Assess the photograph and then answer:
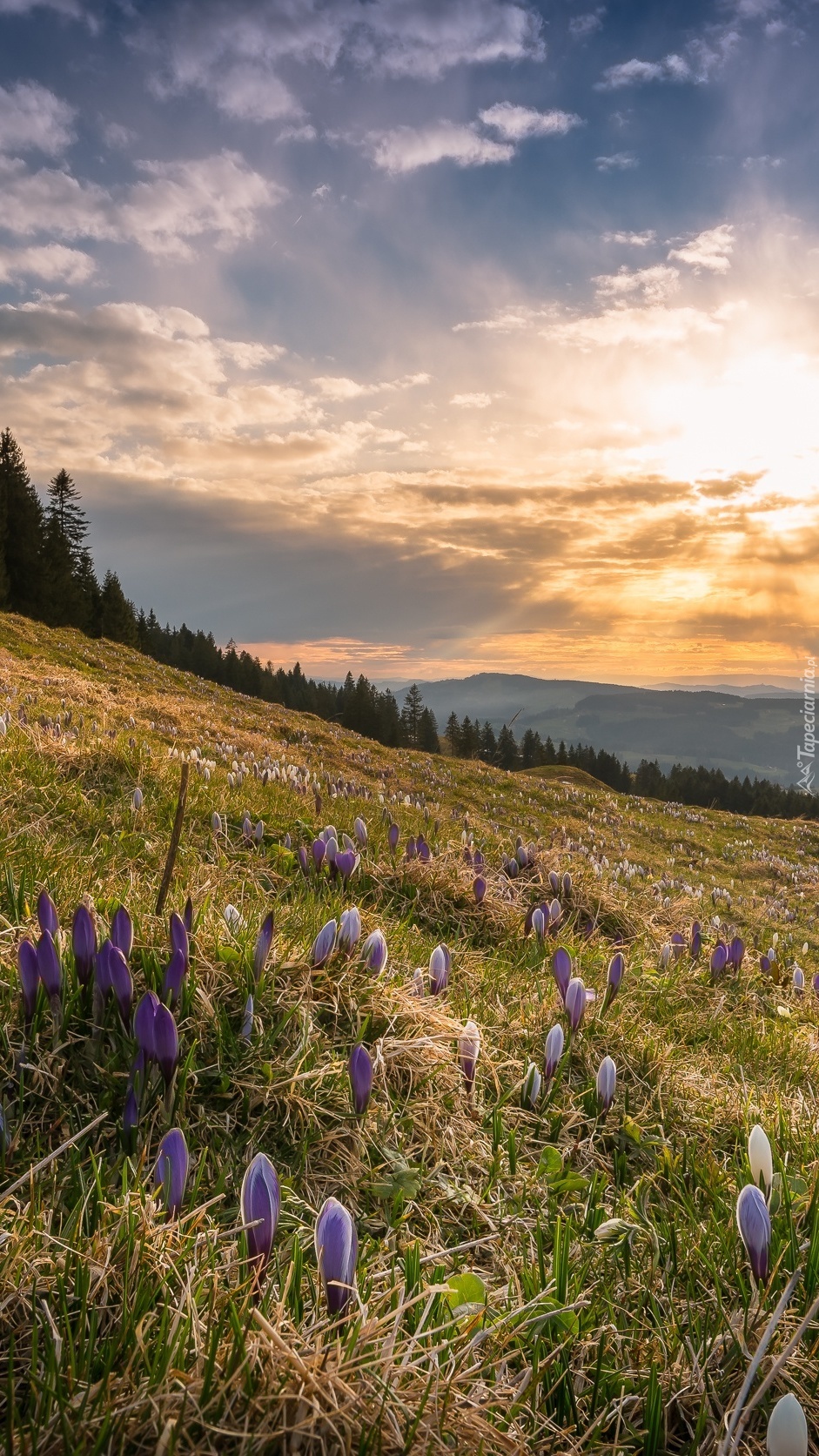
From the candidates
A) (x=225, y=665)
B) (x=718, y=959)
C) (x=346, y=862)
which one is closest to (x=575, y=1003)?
(x=346, y=862)

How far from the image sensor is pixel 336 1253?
1.66 m

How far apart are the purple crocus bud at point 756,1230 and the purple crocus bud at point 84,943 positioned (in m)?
2.13

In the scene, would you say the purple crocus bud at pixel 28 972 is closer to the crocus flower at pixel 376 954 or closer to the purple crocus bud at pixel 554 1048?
the crocus flower at pixel 376 954

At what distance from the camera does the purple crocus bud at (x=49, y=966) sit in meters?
2.61

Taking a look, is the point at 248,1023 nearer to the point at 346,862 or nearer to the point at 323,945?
the point at 323,945

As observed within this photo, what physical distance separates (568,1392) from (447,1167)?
3.56 feet

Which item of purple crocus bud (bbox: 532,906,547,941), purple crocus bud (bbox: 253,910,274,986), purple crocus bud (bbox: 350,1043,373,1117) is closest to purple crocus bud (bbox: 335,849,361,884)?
purple crocus bud (bbox: 532,906,547,941)

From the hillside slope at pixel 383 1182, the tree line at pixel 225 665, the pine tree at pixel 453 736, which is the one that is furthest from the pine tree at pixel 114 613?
the hillside slope at pixel 383 1182

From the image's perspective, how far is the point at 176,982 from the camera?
2.79 metres

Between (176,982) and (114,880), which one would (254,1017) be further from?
(114,880)

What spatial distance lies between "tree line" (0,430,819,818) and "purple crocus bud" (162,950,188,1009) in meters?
29.5

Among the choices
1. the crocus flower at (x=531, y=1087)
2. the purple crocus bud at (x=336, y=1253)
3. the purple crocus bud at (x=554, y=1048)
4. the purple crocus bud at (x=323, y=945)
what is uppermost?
the purple crocus bud at (x=323, y=945)

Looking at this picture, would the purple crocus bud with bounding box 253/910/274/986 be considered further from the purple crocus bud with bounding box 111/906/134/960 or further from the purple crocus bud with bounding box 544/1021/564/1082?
the purple crocus bud with bounding box 544/1021/564/1082

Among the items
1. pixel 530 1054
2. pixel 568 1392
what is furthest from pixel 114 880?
pixel 568 1392
